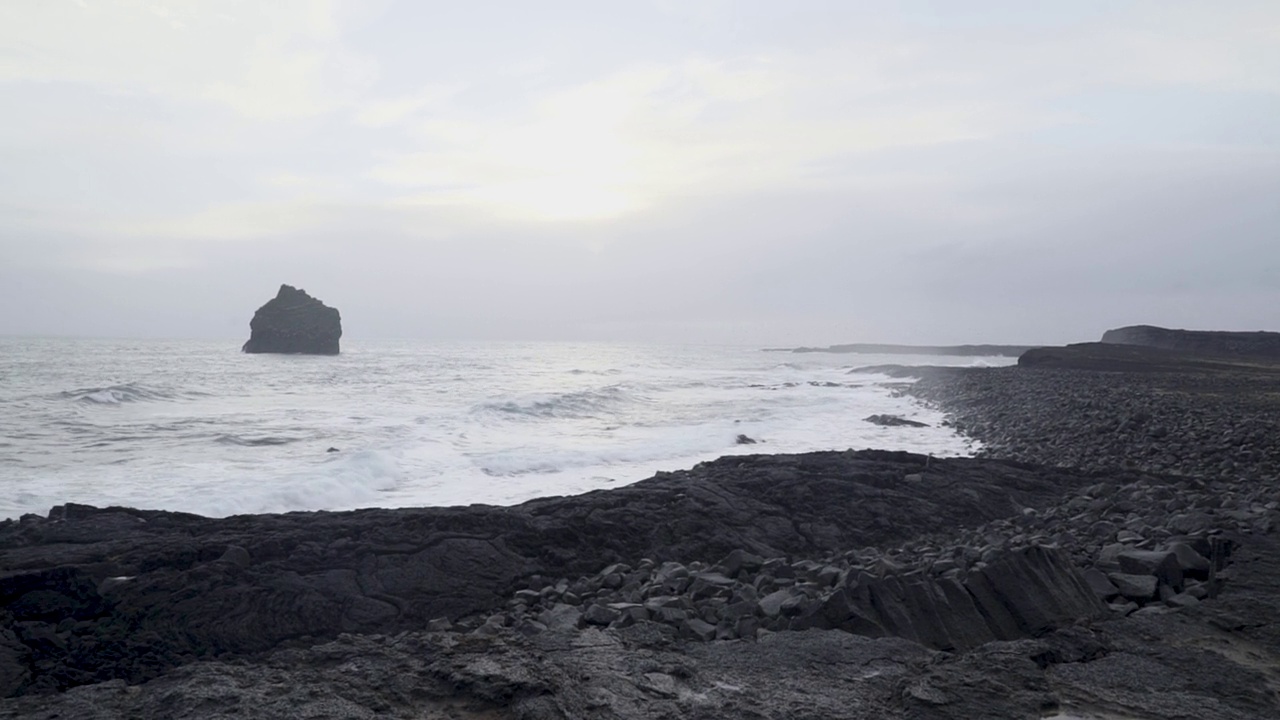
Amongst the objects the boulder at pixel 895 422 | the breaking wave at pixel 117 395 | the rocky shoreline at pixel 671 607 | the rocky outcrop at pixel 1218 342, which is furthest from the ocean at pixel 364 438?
the rocky outcrop at pixel 1218 342

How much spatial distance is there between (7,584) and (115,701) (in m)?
2.59

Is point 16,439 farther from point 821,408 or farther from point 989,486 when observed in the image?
point 821,408

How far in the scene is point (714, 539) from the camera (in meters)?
8.63

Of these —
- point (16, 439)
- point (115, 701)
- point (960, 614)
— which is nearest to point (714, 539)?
point (960, 614)

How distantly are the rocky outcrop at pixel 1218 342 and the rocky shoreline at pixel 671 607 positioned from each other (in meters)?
63.0

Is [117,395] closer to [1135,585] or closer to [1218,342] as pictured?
[1135,585]

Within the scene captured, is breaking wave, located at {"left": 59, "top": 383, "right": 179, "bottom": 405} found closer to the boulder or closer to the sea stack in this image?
the boulder

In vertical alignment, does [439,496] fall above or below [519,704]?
below

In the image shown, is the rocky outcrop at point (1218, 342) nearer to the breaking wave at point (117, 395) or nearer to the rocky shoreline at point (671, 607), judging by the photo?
the rocky shoreline at point (671, 607)

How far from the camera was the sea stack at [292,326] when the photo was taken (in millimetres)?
82625

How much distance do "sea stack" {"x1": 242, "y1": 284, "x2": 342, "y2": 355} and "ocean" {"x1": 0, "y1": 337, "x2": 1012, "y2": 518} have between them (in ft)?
153

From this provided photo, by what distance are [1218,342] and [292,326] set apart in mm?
89865

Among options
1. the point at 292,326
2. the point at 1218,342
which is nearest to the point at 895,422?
the point at 1218,342

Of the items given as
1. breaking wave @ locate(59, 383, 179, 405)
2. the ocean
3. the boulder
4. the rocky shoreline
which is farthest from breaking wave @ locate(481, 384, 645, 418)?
the rocky shoreline
